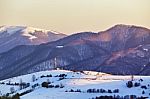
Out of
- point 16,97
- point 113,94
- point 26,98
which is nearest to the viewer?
point 16,97

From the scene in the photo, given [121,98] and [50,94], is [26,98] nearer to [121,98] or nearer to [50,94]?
[50,94]

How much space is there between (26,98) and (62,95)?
1867 centimetres

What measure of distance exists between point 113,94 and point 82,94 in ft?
39.4

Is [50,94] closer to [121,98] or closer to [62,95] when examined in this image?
[62,95]

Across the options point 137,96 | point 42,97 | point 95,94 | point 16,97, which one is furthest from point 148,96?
point 16,97

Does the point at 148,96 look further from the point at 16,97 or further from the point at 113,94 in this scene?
the point at 16,97

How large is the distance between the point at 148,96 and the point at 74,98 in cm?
2542

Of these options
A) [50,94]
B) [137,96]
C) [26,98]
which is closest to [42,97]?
[26,98]

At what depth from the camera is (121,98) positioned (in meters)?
184

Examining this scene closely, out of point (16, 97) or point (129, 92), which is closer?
point (16, 97)

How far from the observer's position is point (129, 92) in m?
198

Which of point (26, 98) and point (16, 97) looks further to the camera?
point (26, 98)

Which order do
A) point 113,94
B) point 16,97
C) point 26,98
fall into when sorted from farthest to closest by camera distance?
point 113,94, point 26,98, point 16,97

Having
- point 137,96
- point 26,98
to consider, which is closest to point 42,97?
point 26,98
